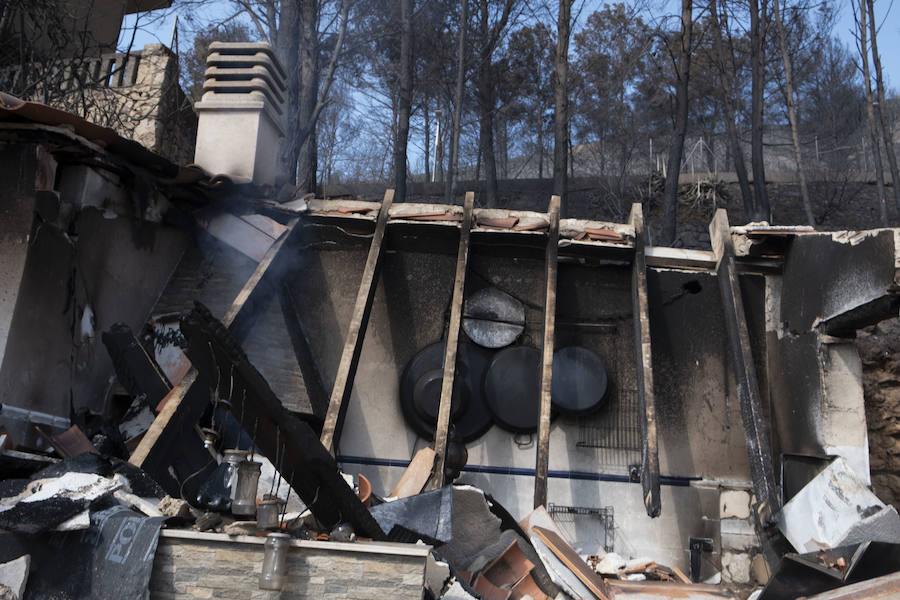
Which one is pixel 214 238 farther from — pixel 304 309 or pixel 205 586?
pixel 205 586

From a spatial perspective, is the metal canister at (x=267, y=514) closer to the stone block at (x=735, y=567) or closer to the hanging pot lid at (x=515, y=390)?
the hanging pot lid at (x=515, y=390)

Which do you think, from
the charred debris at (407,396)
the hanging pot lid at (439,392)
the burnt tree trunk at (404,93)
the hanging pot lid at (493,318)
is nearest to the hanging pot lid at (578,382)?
the charred debris at (407,396)

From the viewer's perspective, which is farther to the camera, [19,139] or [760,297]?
[760,297]

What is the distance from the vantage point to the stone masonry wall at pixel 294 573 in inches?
141

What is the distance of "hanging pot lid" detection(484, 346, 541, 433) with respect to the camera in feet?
22.2

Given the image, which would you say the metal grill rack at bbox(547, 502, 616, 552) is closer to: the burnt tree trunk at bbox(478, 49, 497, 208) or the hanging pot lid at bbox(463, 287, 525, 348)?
the hanging pot lid at bbox(463, 287, 525, 348)

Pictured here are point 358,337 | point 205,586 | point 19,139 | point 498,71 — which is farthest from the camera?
point 498,71

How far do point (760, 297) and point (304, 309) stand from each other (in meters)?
4.37

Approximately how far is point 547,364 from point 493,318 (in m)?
1.18

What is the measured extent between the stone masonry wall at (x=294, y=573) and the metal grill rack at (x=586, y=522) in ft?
10.4

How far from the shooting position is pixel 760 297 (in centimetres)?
701

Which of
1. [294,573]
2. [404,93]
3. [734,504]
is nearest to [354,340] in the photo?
[294,573]

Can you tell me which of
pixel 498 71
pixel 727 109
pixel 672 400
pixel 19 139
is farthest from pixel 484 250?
pixel 498 71

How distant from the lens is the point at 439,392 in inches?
267
